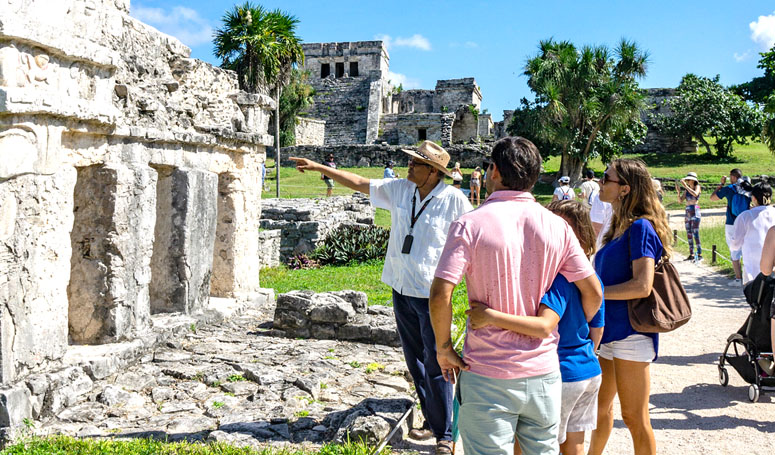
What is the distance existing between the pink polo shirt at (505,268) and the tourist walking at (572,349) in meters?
0.06

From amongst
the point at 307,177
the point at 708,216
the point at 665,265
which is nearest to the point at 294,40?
the point at 307,177

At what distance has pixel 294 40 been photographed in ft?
64.9

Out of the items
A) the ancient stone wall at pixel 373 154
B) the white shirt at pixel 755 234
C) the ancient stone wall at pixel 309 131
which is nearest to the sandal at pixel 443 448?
the white shirt at pixel 755 234

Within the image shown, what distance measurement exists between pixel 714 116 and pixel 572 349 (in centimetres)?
3296

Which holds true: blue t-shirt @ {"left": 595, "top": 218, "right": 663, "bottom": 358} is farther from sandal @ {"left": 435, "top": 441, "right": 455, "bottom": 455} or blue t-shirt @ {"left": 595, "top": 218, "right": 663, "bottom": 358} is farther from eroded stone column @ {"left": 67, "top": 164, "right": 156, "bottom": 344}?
eroded stone column @ {"left": 67, "top": 164, "right": 156, "bottom": 344}

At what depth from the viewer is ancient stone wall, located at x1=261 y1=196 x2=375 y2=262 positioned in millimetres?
14867

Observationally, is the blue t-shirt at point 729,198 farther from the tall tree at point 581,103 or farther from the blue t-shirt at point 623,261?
the tall tree at point 581,103

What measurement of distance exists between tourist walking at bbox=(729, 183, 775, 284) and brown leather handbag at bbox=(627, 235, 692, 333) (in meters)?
3.19

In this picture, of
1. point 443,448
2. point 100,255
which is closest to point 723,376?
point 443,448

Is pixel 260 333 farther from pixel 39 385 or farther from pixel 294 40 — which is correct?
pixel 294 40

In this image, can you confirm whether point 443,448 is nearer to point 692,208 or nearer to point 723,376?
point 723,376

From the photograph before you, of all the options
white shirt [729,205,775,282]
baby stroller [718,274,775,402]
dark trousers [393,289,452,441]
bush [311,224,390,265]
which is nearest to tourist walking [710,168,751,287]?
white shirt [729,205,775,282]

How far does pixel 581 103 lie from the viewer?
25406 mm

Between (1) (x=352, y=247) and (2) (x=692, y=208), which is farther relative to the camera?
(1) (x=352, y=247)
